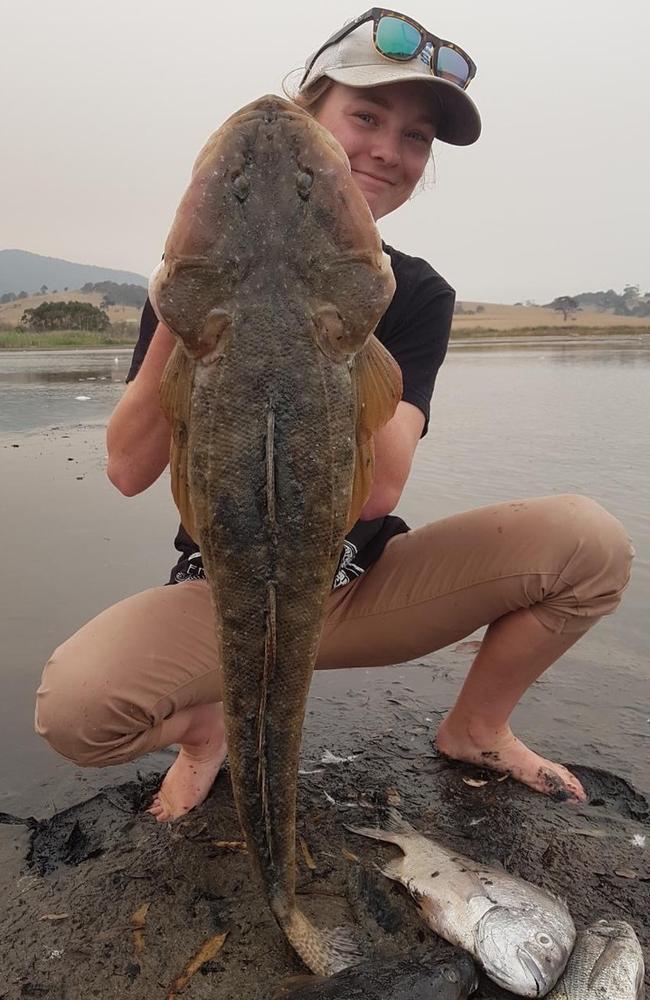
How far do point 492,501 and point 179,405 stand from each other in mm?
6570

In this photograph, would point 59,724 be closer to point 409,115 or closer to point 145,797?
point 145,797

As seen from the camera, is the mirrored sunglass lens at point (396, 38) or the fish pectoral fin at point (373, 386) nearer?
the fish pectoral fin at point (373, 386)

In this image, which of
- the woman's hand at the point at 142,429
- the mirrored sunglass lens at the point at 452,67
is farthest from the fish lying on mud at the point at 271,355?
the mirrored sunglass lens at the point at 452,67

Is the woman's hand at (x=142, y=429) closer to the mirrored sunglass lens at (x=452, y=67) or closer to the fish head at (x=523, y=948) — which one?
the mirrored sunglass lens at (x=452, y=67)

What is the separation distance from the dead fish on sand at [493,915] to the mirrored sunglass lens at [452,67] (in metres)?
3.20

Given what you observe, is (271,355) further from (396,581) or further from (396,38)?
(396,38)

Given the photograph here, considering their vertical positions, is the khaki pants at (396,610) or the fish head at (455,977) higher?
the khaki pants at (396,610)

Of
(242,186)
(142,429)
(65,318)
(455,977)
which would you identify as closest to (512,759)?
(455,977)

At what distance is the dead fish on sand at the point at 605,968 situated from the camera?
234 centimetres

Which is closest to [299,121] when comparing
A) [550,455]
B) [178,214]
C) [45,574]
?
[178,214]

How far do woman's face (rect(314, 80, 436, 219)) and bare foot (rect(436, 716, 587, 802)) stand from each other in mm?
2606

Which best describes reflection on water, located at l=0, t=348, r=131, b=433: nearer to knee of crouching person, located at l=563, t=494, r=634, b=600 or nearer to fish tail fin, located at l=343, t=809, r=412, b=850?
fish tail fin, located at l=343, t=809, r=412, b=850

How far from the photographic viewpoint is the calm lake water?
4020mm

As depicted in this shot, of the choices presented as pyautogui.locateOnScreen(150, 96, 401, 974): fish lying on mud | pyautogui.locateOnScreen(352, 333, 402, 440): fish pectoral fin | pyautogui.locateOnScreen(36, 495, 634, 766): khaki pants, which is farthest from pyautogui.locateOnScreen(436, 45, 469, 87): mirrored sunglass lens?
pyautogui.locateOnScreen(36, 495, 634, 766): khaki pants
